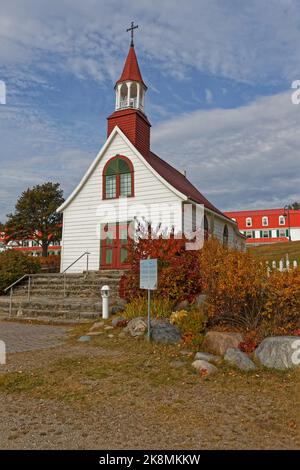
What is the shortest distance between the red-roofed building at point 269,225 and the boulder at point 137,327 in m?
50.7

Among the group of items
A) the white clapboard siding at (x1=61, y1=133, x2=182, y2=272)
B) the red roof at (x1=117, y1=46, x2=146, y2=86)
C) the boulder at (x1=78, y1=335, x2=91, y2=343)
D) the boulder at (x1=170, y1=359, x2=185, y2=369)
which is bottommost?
the boulder at (x1=170, y1=359, x2=185, y2=369)

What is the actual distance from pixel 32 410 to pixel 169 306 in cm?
526

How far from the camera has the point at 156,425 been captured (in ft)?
13.3

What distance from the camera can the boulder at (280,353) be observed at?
19.5 ft

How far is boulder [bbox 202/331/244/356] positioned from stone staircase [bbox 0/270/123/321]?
4450 mm

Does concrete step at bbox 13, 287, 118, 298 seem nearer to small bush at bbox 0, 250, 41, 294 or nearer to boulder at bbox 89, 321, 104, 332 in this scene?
small bush at bbox 0, 250, 41, 294

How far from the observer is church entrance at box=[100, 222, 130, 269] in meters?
17.7

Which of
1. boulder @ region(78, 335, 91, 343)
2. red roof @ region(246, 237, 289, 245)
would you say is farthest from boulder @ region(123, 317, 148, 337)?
red roof @ region(246, 237, 289, 245)

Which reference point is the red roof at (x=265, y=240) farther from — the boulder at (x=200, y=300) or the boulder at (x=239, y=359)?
the boulder at (x=239, y=359)

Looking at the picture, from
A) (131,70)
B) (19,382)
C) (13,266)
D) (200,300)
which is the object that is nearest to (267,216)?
(131,70)

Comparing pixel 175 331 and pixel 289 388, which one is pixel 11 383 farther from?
pixel 289 388

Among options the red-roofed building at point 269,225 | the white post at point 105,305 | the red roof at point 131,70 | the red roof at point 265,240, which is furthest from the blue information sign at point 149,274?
the red roof at point 265,240

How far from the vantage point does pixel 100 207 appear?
18.5m

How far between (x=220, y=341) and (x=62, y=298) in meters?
8.07
